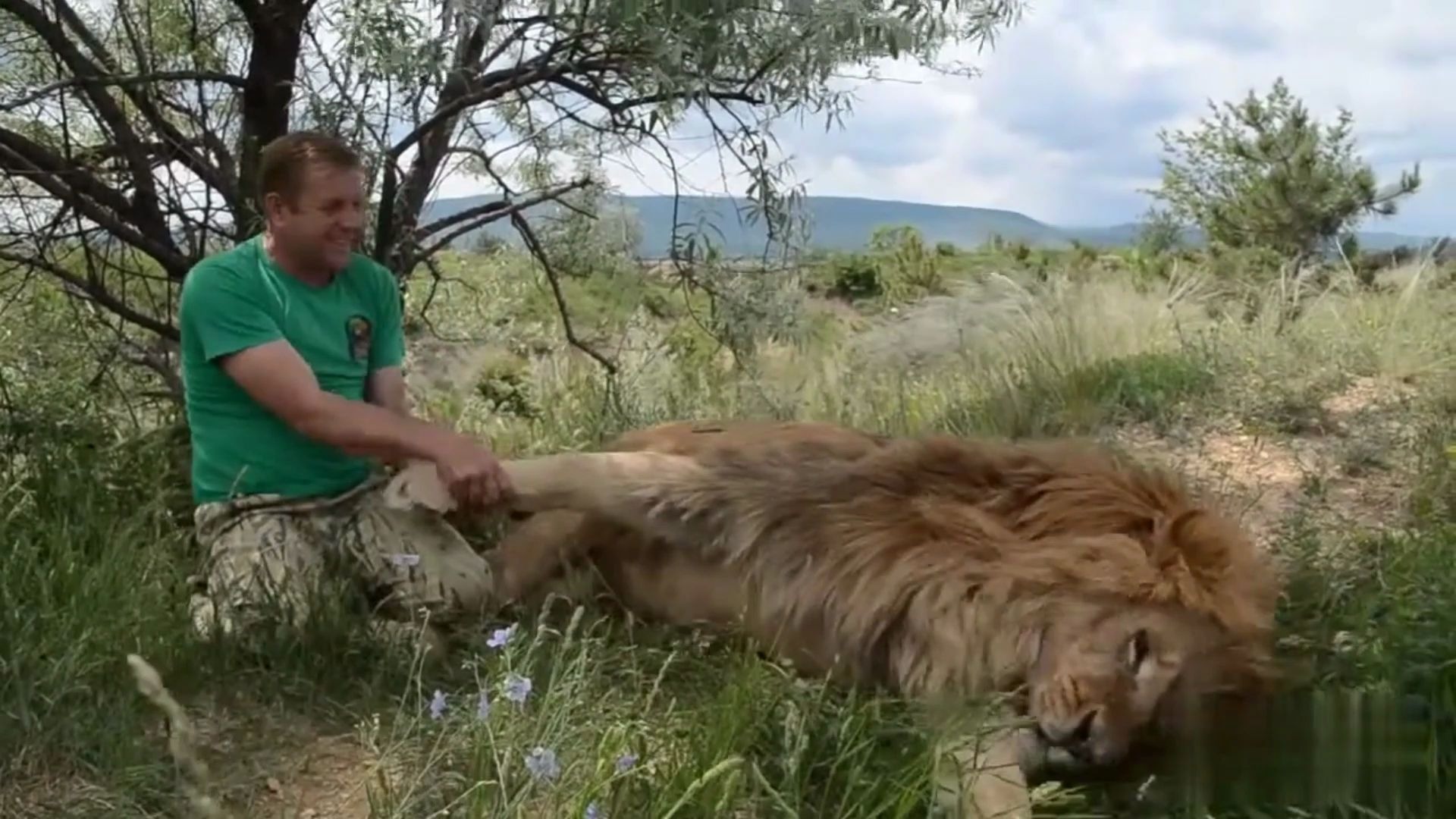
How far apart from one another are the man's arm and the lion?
19 centimetres

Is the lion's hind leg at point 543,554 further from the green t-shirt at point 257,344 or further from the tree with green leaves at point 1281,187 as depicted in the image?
the tree with green leaves at point 1281,187

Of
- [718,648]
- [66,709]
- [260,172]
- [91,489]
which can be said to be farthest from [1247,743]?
[91,489]

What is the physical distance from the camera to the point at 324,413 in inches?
151

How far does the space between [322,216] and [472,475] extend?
894mm

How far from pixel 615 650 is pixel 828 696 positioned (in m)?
0.54

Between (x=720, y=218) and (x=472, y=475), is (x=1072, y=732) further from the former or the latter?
(x=720, y=218)

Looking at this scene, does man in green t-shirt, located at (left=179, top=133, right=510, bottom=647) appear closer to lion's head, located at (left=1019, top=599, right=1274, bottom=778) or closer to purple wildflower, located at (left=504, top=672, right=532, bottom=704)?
purple wildflower, located at (left=504, top=672, right=532, bottom=704)

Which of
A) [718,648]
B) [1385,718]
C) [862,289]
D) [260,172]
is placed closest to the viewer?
[1385,718]

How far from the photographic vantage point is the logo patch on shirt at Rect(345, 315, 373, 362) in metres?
4.33

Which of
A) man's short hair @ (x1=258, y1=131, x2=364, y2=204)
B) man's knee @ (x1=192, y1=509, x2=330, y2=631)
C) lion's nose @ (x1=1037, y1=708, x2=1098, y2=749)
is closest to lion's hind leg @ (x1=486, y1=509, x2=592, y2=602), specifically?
man's knee @ (x1=192, y1=509, x2=330, y2=631)

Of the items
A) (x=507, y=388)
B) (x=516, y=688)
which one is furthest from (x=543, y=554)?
(x=507, y=388)

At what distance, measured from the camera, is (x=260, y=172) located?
414cm

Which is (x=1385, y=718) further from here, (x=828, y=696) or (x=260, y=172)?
(x=260, y=172)

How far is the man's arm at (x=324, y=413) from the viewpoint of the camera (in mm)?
3801
